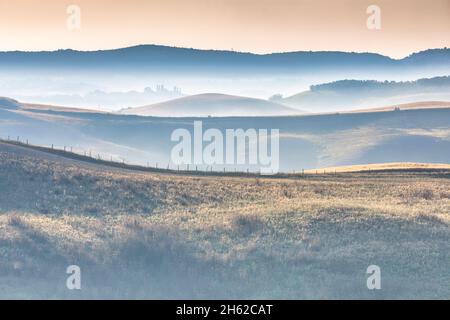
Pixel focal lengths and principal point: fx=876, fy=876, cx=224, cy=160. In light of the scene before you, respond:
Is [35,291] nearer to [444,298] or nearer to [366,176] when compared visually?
[444,298]

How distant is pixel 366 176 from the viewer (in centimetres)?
5938

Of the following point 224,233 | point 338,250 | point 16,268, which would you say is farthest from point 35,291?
point 338,250

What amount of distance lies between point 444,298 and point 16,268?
15761 mm

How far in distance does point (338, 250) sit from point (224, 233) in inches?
206

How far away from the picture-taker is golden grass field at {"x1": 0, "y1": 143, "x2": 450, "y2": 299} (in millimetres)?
32531

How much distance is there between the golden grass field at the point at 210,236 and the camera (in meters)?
32.5

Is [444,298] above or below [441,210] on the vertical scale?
below

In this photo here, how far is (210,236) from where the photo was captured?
3794 centimetres
